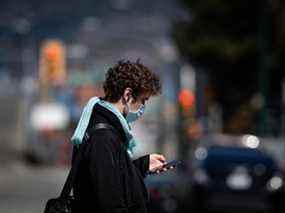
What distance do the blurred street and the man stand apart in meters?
12.6

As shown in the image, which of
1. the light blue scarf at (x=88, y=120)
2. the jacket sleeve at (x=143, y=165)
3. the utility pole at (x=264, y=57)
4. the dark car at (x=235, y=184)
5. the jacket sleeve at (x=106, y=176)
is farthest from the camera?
the utility pole at (x=264, y=57)

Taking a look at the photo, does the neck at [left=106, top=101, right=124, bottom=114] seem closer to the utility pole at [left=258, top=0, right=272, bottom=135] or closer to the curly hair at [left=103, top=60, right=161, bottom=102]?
the curly hair at [left=103, top=60, right=161, bottom=102]

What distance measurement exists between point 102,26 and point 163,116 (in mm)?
5205

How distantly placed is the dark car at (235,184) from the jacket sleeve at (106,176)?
12.6m

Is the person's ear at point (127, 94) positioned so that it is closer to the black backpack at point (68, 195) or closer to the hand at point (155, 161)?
the black backpack at point (68, 195)

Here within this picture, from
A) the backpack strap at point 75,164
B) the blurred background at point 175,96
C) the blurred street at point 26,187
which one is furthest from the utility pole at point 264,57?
the backpack strap at point 75,164

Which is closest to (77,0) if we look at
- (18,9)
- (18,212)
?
(18,9)

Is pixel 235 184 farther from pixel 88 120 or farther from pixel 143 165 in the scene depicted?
pixel 88 120

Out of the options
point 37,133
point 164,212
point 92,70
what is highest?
point 92,70

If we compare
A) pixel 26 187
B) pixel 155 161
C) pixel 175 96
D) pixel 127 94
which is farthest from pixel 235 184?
pixel 175 96

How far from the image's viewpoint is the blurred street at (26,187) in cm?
2092

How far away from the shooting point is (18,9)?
135ft

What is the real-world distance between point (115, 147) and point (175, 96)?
40.1 m

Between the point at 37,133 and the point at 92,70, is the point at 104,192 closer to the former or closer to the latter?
the point at 37,133
